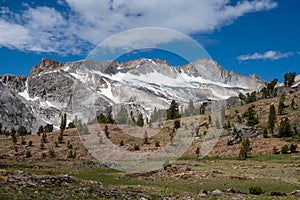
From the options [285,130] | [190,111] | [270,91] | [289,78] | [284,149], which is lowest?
[284,149]

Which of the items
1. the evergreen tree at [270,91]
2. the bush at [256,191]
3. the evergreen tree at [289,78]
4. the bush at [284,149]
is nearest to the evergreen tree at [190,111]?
the evergreen tree at [270,91]

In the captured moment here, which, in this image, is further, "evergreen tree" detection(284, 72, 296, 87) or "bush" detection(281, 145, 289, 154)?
"evergreen tree" detection(284, 72, 296, 87)

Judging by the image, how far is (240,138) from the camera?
67250 millimetres

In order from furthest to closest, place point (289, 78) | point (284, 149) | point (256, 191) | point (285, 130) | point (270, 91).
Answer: point (289, 78)
point (270, 91)
point (285, 130)
point (284, 149)
point (256, 191)

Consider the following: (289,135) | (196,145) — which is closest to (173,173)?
(196,145)

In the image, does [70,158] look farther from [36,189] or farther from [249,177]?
[36,189]

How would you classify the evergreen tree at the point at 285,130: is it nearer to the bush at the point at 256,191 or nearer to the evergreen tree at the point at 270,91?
the bush at the point at 256,191

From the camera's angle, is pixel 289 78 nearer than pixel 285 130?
No

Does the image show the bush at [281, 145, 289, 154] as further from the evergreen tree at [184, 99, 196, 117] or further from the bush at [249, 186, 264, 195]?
the bush at [249, 186, 264, 195]

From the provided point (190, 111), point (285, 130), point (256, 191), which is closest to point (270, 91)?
point (190, 111)

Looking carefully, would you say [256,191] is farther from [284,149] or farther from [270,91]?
[270,91]

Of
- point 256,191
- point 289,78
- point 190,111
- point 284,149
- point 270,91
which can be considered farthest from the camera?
point 289,78

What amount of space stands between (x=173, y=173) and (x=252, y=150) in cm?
2743

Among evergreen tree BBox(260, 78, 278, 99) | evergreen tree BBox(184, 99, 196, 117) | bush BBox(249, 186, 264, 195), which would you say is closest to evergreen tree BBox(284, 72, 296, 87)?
evergreen tree BBox(260, 78, 278, 99)
